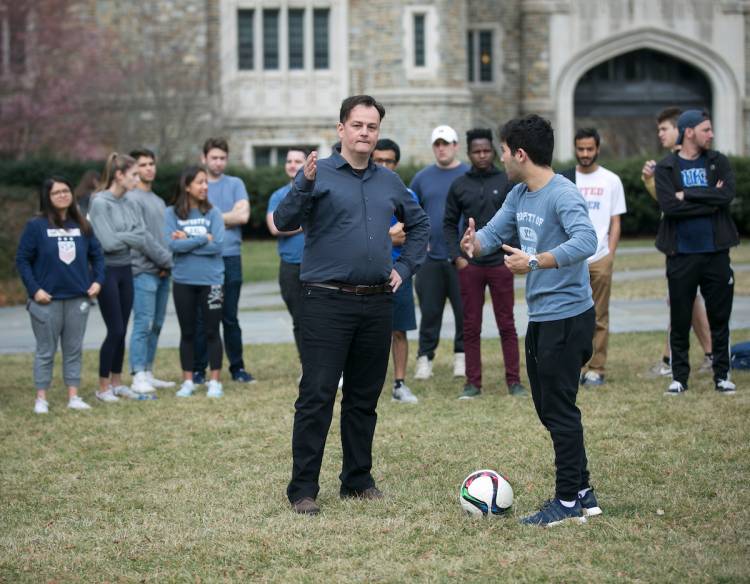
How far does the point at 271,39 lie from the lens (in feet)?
112

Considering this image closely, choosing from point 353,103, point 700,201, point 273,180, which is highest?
point 273,180

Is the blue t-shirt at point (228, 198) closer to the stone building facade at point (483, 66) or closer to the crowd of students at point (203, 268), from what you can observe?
the crowd of students at point (203, 268)

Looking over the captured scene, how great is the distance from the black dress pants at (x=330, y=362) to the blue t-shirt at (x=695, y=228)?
12.0 feet

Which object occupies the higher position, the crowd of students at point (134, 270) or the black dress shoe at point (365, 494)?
the crowd of students at point (134, 270)

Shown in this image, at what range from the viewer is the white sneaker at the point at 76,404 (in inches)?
378

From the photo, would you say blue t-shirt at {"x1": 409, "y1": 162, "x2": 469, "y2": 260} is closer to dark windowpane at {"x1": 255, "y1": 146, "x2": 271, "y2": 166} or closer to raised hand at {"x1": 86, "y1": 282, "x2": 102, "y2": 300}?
raised hand at {"x1": 86, "y1": 282, "x2": 102, "y2": 300}

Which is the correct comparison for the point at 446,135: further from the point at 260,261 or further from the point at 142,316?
the point at 260,261

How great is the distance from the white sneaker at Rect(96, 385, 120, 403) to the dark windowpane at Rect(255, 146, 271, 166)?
25.0 metres

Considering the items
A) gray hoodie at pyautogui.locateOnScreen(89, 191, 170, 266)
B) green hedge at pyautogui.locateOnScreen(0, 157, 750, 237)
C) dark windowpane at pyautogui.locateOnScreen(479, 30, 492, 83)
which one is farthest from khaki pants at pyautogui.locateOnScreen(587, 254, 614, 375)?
dark windowpane at pyautogui.locateOnScreen(479, 30, 492, 83)

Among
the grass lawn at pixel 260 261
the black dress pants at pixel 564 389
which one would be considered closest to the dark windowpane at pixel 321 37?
A: the grass lawn at pixel 260 261

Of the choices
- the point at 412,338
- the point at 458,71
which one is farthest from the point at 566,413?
the point at 458,71

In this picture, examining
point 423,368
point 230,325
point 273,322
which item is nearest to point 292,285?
point 230,325

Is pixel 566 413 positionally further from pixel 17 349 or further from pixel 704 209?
pixel 17 349

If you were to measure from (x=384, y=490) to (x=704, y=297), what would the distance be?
3.78 meters
